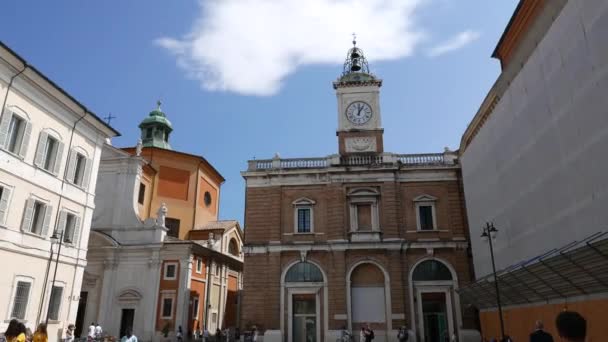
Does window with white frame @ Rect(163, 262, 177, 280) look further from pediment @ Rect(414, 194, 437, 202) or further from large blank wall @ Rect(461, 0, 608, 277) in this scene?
large blank wall @ Rect(461, 0, 608, 277)

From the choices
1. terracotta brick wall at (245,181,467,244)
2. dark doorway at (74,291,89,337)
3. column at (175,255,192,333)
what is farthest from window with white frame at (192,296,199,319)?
dark doorway at (74,291,89,337)

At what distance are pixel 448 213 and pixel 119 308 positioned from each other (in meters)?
22.1

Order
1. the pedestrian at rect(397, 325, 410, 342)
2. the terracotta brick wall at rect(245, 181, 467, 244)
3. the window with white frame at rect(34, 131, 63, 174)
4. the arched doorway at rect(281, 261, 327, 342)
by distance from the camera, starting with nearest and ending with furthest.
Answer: the window with white frame at rect(34, 131, 63, 174)
the pedestrian at rect(397, 325, 410, 342)
the arched doorway at rect(281, 261, 327, 342)
the terracotta brick wall at rect(245, 181, 467, 244)

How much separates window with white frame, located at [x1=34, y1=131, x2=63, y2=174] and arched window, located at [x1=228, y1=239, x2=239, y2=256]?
20.5 meters

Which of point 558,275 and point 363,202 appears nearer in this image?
point 558,275

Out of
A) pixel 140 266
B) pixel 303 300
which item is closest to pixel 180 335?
pixel 140 266

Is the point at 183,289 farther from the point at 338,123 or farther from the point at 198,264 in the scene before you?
the point at 338,123

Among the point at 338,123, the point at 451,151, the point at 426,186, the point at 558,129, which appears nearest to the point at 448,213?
the point at 426,186

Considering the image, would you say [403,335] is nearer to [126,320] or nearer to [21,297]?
[126,320]

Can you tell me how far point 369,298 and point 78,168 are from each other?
18070mm

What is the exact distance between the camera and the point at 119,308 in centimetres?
2975

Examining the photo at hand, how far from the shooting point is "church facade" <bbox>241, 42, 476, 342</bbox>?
92.5 ft

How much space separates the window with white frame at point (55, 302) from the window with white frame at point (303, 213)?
14438 mm

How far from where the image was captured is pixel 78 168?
2239 cm
